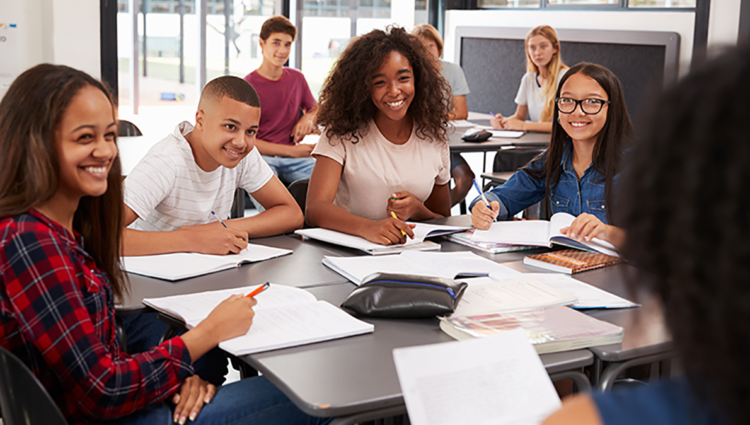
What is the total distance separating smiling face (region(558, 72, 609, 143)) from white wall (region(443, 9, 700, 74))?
184 centimetres

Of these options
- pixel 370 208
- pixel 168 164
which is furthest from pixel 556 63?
pixel 168 164

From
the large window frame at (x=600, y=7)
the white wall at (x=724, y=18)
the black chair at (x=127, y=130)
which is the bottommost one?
the black chair at (x=127, y=130)

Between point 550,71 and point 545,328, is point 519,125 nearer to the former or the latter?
point 550,71

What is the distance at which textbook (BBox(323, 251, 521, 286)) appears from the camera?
161 centimetres

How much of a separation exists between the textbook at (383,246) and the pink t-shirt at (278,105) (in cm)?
201

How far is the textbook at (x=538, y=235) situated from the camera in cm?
187

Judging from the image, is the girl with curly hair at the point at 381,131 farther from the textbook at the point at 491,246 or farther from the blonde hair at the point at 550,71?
the blonde hair at the point at 550,71

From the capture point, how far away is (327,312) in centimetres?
133

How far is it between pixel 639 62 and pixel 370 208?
311 cm

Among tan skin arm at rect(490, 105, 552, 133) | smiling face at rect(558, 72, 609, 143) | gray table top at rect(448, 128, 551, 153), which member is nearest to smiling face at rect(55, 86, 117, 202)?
smiling face at rect(558, 72, 609, 143)

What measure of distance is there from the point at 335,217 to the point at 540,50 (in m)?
2.88

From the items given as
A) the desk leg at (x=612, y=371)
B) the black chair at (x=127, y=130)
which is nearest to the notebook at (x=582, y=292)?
the desk leg at (x=612, y=371)

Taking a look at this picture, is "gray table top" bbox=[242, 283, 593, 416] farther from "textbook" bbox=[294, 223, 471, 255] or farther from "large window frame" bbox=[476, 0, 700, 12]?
"large window frame" bbox=[476, 0, 700, 12]

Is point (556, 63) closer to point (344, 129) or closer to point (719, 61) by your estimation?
point (344, 129)
